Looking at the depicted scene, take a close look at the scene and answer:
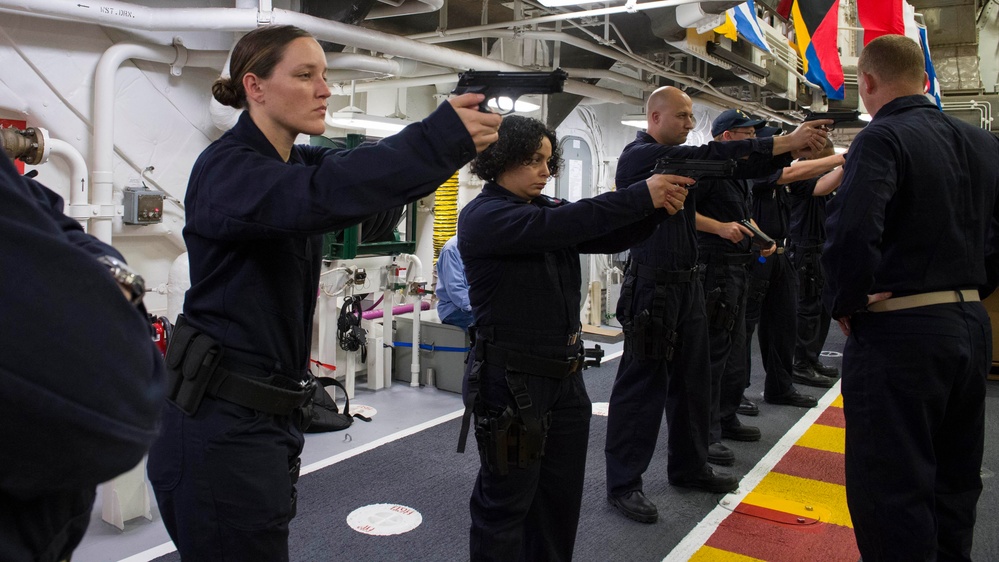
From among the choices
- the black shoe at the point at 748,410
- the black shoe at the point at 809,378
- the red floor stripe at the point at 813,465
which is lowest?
the red floor stripe at the point at 813,465

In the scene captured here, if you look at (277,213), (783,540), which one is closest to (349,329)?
(783,540)

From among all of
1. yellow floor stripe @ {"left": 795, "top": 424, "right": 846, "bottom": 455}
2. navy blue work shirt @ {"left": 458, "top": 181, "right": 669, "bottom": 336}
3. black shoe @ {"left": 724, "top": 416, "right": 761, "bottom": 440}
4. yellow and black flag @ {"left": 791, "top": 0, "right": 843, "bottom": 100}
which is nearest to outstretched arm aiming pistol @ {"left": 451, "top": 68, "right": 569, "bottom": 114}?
navy blue work shirt @ {"left": 458, "top": 181, "right": 669, "bottom": 336}

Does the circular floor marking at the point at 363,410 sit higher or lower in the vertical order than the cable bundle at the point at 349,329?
lower

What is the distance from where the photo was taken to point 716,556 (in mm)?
3312

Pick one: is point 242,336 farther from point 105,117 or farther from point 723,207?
point 723,207

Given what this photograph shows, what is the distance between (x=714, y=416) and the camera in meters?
4.46

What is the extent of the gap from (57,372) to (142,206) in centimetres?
402

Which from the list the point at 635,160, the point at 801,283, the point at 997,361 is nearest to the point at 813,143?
the point at 635,160

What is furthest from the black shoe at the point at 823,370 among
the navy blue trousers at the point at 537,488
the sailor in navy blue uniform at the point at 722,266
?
the navy blue trousers at the point at 537,488

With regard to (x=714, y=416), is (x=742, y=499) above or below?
below

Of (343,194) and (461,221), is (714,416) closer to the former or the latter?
(461,221)

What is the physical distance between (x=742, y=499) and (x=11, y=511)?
3.73 m

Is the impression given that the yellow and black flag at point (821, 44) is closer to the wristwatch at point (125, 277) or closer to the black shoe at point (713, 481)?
the black shoe at point (713, 481)

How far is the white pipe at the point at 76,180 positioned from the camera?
365 centimetres
